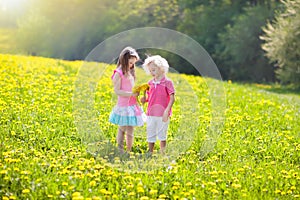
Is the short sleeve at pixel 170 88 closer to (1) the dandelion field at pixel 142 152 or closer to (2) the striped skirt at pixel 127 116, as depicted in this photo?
(2) the striped skirt at pixel 127 116

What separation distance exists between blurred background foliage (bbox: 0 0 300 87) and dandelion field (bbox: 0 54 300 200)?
50.7ft

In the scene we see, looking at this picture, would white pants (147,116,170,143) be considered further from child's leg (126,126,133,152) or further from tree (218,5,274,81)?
tree (218,5,274,81)

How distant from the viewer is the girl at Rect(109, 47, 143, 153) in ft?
25.0

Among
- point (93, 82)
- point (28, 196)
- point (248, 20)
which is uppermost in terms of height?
point (248, 20)

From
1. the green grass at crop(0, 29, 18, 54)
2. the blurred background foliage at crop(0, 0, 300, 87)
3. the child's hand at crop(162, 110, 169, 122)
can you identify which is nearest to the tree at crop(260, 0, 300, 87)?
the blurred background foliage at crop(0, 0, 300, 87)

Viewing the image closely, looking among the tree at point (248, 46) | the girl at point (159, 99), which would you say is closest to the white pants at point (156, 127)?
the girl at point (159, 99)

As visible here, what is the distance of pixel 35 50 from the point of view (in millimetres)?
59500

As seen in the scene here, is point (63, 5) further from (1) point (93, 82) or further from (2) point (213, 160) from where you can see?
(2) point (213, 160)

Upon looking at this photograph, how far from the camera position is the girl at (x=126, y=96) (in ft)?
25.0

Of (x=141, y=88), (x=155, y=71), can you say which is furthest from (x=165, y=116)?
(x=155, y=71)

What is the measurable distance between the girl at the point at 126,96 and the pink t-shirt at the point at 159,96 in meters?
0.25

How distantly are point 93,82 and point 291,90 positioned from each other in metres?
15.8

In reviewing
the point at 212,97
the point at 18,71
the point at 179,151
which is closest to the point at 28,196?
the point at 179,151

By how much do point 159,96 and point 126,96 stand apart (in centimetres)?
49
